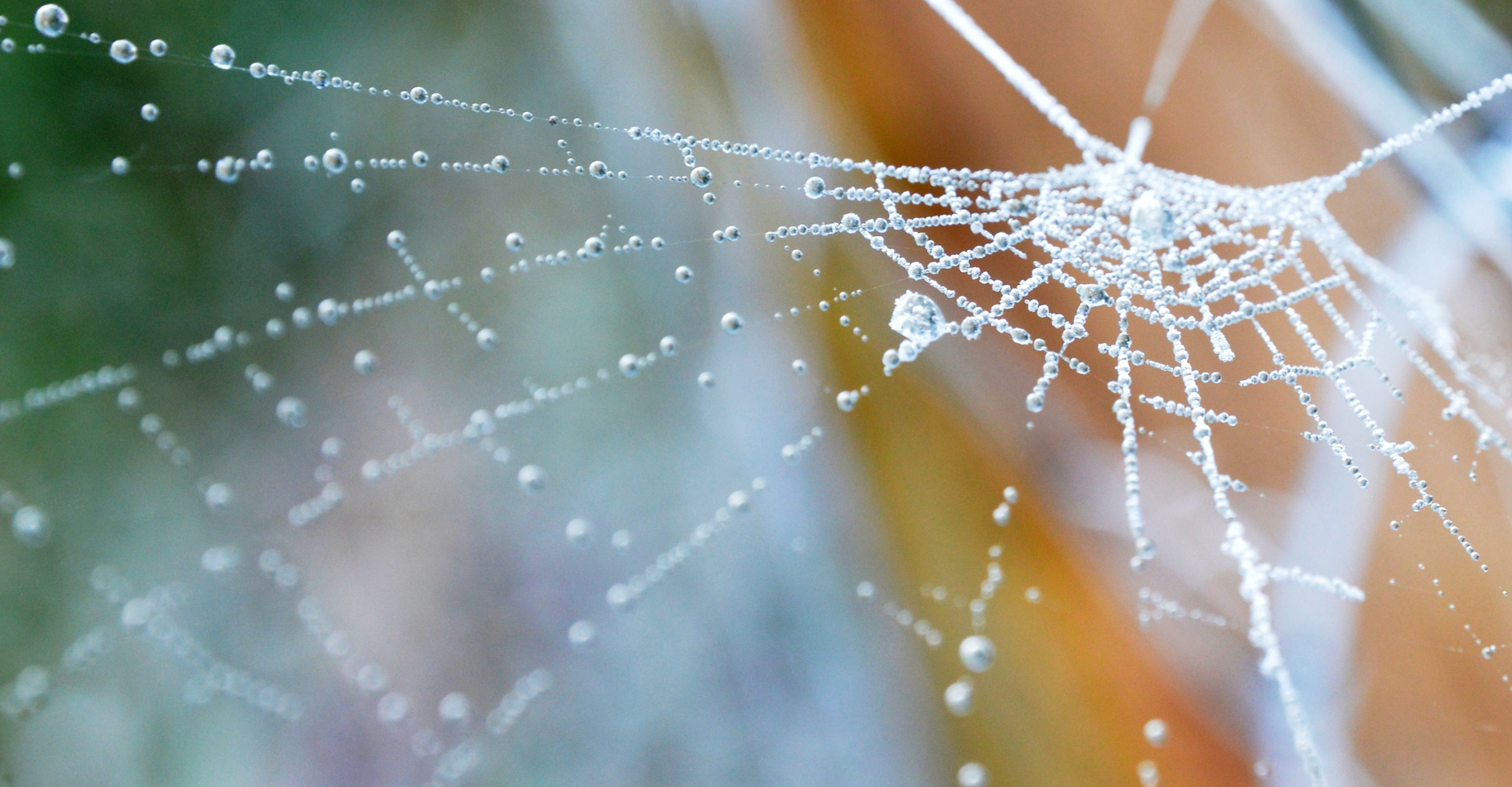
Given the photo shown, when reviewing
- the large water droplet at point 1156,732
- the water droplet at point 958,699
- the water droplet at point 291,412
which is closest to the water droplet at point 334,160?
the water droplet at point 291,412

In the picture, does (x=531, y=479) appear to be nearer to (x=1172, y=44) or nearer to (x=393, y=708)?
(x=393, y=708)

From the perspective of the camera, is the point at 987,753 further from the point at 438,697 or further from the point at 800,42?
the point at 800,42

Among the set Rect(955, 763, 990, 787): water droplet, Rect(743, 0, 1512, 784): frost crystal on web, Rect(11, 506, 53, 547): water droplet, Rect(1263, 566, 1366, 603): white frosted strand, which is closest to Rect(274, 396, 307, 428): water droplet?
Rect(11, 506, 53, 547): water droplet

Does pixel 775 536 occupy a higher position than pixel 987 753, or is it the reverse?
pixel 775 536

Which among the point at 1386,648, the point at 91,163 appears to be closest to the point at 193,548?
the point at 91,163

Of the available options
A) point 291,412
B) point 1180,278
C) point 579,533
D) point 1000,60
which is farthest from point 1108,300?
point 291,412

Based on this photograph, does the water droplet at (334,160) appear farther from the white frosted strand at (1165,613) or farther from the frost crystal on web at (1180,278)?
the white frosted strand at (1165,613)
